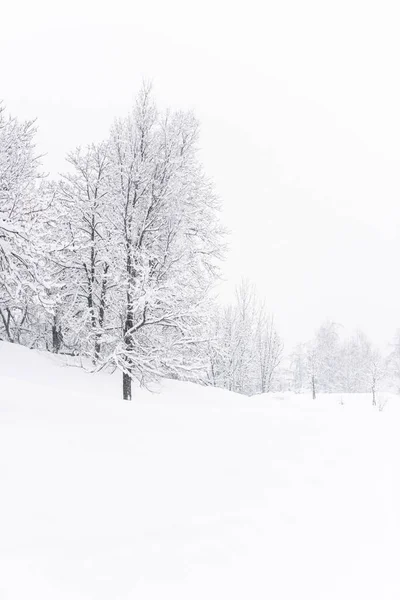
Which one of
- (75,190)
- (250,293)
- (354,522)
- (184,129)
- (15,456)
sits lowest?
(354,522)

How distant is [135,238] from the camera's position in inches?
460

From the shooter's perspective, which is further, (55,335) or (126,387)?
(55,335)

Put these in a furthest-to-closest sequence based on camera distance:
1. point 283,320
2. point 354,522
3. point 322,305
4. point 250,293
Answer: point 322,305 < point 283,320 < point 250,293 < point 354,522

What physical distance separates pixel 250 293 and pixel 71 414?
933 inches

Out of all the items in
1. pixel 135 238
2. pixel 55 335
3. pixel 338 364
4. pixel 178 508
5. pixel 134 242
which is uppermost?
pixel 135 238

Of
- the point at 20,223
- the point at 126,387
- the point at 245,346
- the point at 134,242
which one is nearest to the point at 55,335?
the point at 126,387

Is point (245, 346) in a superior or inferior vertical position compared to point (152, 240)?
inferior

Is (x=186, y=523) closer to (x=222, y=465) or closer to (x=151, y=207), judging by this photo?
(x=222, y=465)

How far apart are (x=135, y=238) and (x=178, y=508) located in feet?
29.5

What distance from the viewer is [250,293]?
28.4 m

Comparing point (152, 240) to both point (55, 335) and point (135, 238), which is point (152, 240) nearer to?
point (135, 238)

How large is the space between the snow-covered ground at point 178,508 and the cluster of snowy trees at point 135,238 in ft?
15.1

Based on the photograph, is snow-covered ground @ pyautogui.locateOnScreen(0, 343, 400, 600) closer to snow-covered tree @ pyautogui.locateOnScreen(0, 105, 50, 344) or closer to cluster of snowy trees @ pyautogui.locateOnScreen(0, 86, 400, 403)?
snow-covered tree @ pyautogui.locateOnScreen(0, 105, 50, 344)

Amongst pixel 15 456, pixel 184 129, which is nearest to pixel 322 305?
pixel 184 129
